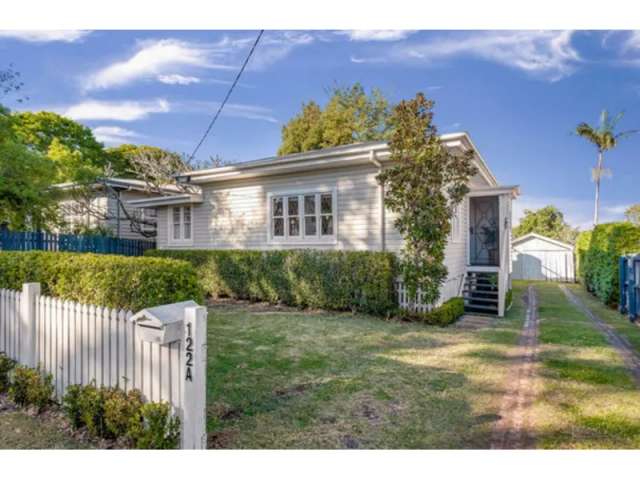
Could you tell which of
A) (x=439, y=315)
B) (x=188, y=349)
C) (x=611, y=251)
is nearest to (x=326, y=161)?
(x=439, y=315)

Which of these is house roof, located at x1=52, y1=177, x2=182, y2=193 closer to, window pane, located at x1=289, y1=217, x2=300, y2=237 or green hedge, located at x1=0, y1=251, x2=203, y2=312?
window pane, located at x1=289, y1=217, x2=300, y2=237

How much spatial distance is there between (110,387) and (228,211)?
8530 millimetres

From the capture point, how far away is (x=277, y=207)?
33.8ft

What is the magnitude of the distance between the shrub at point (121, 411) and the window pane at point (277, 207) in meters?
7.68

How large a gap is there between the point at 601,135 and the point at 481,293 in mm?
4677

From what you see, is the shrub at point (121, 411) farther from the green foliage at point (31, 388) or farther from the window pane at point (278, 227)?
the window pane at point (278, 227)

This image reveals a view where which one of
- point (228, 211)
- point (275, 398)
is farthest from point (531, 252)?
point (275, 398)

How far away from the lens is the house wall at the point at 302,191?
8.70 meters

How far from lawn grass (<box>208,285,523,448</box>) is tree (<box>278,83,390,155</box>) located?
20838 millimetres

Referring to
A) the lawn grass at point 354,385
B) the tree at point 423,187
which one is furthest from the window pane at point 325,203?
the lawn grass at point 354,385

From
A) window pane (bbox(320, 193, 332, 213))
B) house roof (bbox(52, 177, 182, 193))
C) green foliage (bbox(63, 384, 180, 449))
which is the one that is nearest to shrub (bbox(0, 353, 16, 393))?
green foliage (bbox(63, 384, 180, 449))

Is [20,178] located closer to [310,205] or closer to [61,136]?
[310,205]

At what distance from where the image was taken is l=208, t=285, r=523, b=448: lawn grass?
3.02m
